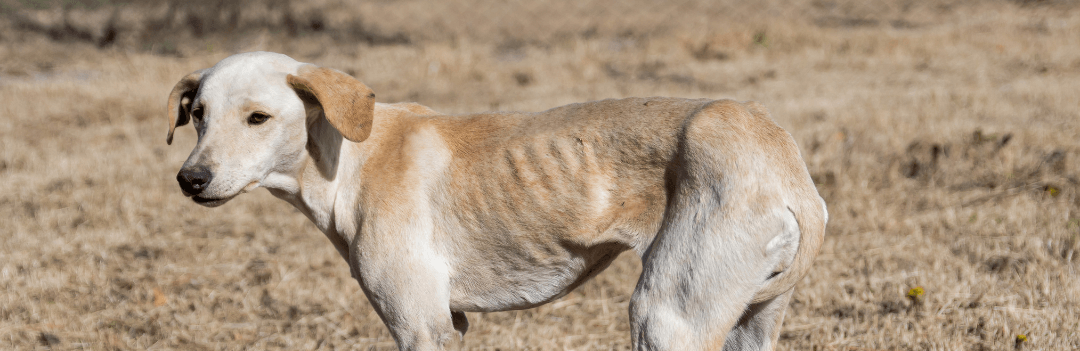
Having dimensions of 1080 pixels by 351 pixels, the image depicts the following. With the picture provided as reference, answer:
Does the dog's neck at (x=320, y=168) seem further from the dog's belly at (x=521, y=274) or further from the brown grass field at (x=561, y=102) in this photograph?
the brown grass field at (x=561, y=102)

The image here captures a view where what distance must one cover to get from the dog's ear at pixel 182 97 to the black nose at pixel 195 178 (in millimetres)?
435

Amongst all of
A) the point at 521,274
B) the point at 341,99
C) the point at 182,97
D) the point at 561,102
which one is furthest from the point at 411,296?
the point at 561,102

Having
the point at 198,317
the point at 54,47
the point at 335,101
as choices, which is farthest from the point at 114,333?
the point at 54,47

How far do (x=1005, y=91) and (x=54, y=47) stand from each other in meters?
12.7

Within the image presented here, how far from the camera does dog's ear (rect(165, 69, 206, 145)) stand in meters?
2.76

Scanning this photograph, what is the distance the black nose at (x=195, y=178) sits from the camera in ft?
7.86

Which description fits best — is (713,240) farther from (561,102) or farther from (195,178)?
(561,102)

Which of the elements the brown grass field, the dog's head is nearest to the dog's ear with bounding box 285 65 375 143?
the dog's head

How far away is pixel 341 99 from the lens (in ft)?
8.29

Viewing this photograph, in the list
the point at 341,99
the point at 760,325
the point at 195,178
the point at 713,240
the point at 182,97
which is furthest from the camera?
the point at 182,97

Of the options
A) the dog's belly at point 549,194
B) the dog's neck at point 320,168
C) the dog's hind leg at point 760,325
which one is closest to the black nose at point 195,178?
the dog's neck at point 320,168

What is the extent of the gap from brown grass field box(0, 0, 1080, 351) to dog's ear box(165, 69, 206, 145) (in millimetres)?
1439

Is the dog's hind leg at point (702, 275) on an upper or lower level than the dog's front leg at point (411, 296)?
upper

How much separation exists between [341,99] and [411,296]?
27.3 inches
